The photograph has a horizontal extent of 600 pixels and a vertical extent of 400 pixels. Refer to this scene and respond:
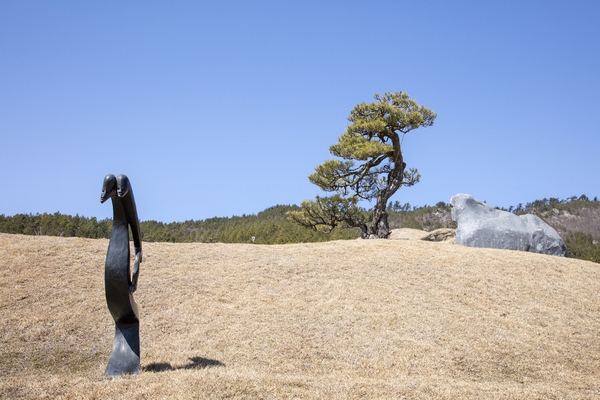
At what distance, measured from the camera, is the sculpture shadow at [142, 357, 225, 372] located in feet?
24.0

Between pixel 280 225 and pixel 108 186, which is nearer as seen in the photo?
pixel 108 186

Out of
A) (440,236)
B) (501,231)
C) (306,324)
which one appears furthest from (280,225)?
(306,324)

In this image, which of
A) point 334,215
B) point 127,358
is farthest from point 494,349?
point 334,215

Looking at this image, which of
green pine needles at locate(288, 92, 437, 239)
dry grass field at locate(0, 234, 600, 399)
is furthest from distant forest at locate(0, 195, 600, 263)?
dry grass field at locate(0, 234, 600, 399)

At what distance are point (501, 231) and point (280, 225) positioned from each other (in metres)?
28.2

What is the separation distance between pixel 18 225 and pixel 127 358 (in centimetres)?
2770

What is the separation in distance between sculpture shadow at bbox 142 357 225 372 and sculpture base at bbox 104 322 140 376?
0.44m

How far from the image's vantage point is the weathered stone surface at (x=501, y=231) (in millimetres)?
17406

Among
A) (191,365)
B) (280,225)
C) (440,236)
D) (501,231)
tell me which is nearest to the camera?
(191,365)

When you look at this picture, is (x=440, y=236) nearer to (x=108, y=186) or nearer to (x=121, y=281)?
(x=121, y=281)

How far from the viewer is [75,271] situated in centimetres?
1182

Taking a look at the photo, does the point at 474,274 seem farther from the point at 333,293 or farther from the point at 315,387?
the point at 315,387

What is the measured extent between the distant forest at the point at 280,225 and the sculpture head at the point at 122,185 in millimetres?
22682

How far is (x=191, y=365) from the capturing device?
7.58 meters
